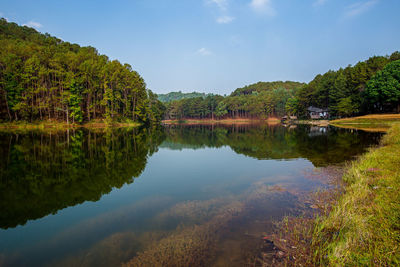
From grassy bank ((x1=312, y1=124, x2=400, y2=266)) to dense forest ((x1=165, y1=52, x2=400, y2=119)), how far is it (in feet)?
176

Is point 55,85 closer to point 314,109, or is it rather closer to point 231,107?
point 314,109

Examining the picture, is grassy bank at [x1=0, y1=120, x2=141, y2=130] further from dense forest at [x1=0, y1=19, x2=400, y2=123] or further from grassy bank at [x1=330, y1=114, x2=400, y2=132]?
grassy bank at [x1=330, y1=114, x2=400, y2=132]

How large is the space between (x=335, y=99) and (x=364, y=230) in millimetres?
68949

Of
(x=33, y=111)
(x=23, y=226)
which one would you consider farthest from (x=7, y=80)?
(x=23, y=226)

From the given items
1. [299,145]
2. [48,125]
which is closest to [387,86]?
[299,145]

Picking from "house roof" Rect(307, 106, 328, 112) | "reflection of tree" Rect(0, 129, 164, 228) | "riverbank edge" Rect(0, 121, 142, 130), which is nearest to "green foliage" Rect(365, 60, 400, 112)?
"house roof" Rect(307, 106, 328, 112)

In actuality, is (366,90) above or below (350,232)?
above

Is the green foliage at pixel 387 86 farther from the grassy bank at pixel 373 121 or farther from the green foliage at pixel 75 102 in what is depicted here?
the green foliage at pixel 75 102

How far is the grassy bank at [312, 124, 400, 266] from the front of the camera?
352cm

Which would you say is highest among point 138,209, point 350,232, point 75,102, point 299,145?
point 75,102

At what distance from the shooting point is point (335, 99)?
61531mm

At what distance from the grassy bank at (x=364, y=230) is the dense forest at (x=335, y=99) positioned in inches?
2117

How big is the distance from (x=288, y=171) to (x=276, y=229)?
21.9 feet

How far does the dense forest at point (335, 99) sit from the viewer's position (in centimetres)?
4806
